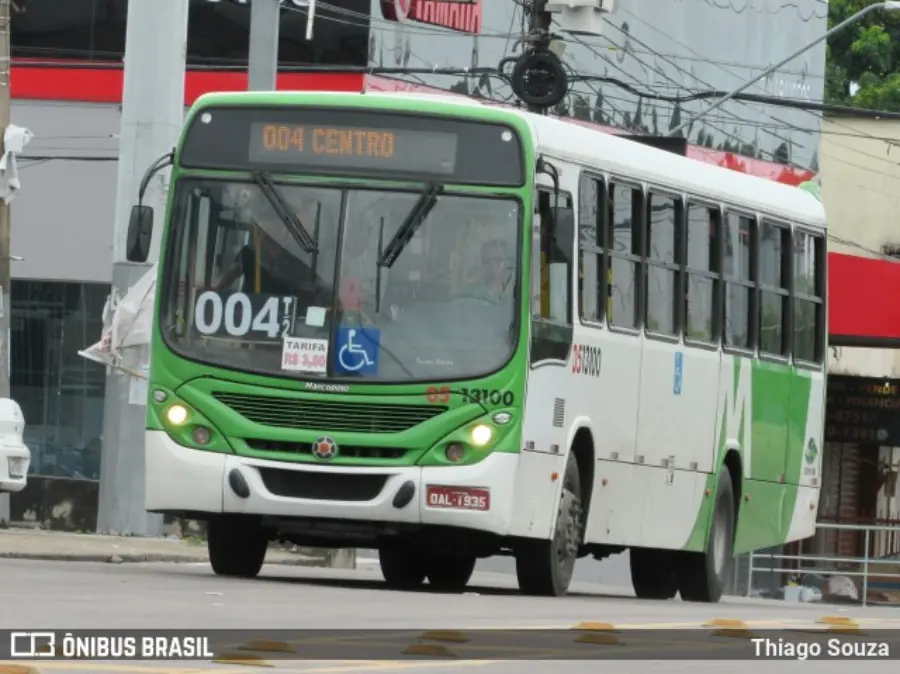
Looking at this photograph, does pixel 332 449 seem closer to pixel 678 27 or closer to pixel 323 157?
pixel 323 157

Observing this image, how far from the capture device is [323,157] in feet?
A: 58.8

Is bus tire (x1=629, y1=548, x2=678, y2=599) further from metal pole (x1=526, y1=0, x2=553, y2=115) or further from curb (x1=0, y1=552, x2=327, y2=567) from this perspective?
metal pole (x1=526, y1=0, x2=553, y2=115)

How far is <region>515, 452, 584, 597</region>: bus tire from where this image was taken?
1831 centimetres

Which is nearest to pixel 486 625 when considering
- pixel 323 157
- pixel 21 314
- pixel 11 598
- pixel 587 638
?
pixel 587 638

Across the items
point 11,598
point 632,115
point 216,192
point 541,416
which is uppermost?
point 632,115

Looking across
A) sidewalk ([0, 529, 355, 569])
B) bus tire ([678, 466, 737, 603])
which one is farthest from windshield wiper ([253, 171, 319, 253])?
bus tire ([678, 466, 737, 603])

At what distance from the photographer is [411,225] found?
17672 millimetres

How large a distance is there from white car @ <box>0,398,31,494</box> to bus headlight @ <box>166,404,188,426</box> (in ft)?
19.0

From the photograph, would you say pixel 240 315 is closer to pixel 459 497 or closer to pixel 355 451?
pixel 355 451

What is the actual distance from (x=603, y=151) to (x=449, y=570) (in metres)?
3.53

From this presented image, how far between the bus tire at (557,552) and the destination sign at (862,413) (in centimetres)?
2516

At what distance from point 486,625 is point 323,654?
2632 millimetres

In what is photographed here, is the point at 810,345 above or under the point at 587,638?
above

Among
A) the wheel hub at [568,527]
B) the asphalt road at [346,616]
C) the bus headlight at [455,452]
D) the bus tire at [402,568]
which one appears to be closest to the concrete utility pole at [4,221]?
the bus tire at [402,568]
